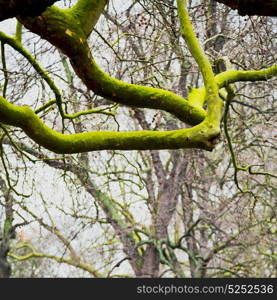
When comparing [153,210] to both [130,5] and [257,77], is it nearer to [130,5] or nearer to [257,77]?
[130,5]

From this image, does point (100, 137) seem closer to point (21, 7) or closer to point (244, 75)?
point (21, 7)

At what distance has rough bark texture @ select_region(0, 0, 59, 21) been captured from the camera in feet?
5.22

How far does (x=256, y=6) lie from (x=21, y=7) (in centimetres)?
83

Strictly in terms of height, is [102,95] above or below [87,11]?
below

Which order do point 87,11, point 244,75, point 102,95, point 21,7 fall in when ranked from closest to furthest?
point 21,7, point 87,11, point 102,95, point 244,75

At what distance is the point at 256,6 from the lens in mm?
1704

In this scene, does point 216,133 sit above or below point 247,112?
below

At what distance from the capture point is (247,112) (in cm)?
1052

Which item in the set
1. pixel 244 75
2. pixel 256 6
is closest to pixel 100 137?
pixel 256 6

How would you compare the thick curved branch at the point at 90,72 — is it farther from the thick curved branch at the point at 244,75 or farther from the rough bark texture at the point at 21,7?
the thick curved branch at the point at 244,75

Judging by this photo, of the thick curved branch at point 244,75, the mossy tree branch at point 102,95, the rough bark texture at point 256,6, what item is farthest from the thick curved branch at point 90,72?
the rough bark texture at point 256,6

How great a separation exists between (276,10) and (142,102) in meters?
0.88
